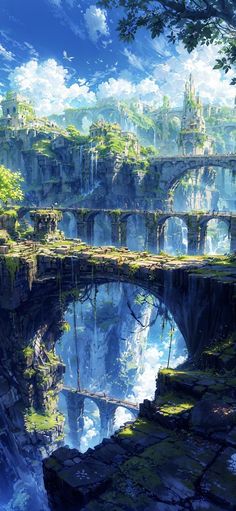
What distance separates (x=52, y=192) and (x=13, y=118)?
2704 cm

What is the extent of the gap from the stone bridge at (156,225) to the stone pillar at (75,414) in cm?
2363

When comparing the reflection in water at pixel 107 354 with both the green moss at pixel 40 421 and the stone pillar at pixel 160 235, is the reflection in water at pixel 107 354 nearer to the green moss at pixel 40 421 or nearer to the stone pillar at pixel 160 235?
the stone pillar at pixel 160 235

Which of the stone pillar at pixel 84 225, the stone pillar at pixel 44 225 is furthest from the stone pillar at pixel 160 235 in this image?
the stone pillar at pixel 44 225

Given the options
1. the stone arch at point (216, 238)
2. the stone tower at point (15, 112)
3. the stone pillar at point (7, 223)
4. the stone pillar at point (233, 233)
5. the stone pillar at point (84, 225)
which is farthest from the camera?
the stone arch at point (216, 238)

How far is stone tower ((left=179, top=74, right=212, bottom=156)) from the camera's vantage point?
88.9 meters

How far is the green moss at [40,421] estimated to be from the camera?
2964 centimetres

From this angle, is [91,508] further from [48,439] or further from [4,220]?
[4,220]

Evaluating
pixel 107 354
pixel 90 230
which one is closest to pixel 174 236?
pixel 90 230

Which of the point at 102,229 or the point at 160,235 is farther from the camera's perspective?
the point at 102,229

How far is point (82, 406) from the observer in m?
43.7

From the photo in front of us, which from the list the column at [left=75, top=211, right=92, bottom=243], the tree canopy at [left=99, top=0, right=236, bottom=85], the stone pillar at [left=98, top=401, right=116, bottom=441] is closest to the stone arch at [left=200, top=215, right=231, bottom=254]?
the column at [left=75, top=211, right=92, bottom=243]

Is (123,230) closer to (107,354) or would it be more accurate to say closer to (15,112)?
(107,354)

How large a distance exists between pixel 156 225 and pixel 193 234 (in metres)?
5.83

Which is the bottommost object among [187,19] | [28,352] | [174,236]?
[28,352]
